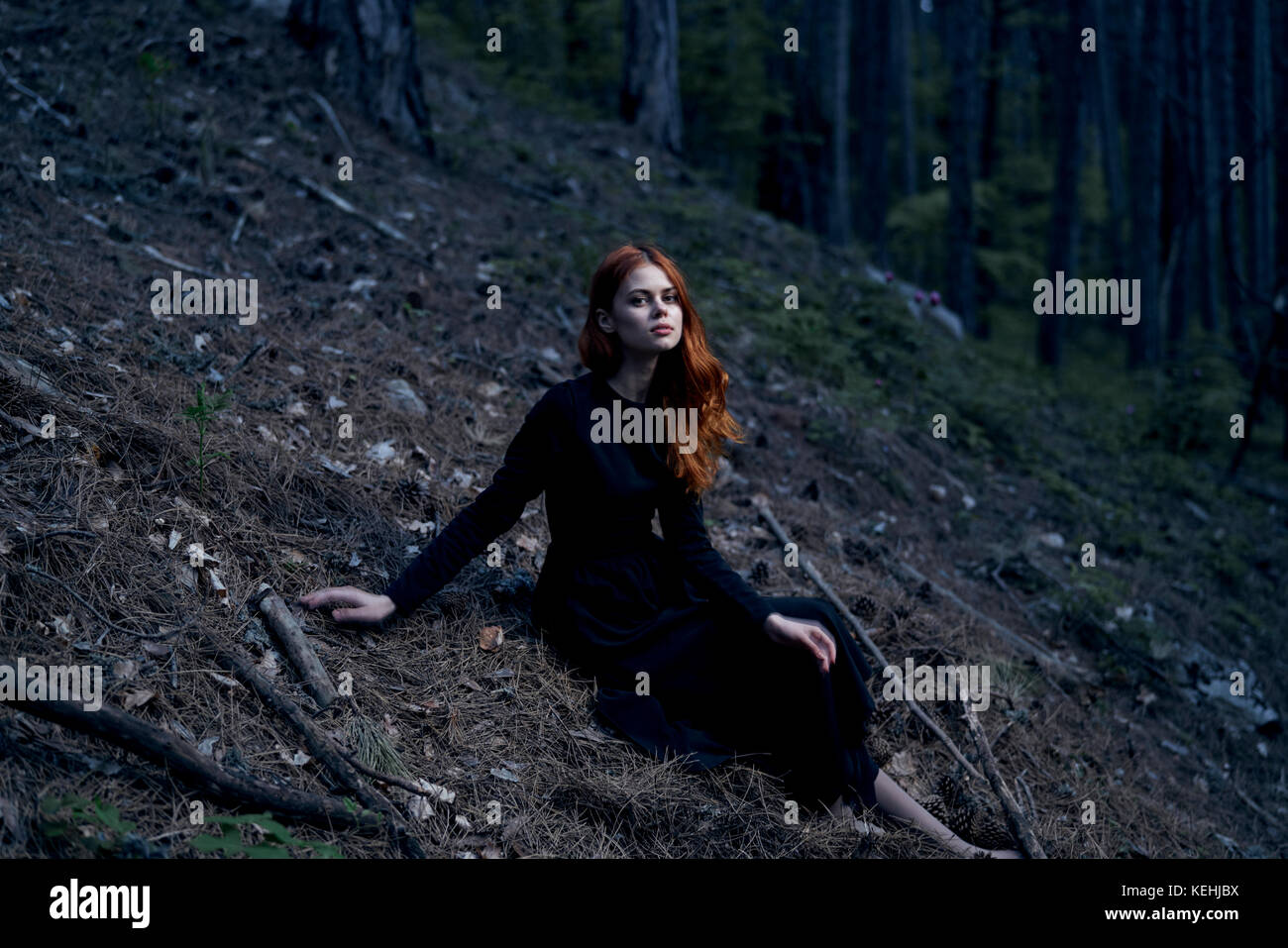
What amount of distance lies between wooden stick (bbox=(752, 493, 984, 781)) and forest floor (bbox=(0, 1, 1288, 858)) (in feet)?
0.27

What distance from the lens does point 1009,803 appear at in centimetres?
318

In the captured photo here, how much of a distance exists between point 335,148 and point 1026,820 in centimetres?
709

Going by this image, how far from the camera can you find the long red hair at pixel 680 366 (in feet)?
10.2

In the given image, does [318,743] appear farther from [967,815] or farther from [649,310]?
[967,815]

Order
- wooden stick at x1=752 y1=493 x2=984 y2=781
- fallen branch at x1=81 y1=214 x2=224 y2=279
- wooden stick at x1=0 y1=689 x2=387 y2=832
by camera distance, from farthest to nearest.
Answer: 1. fallen branch at x1=81 y1=214 x2=224 y2=279
2. wooden stick at x1=752 y1=493 x2=984 y2=781
3. wooden stick at x1=0 y1=689 x2=387 y2=832

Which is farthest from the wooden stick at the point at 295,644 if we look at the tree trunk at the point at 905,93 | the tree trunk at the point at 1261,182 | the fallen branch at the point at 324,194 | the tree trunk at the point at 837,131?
the tree trunk at the point at 905,93

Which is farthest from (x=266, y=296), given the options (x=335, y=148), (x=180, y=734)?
(x=180, y=734)

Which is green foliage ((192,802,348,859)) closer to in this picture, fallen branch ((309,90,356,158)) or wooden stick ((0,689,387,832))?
wooden stick ((0,689,387,832))

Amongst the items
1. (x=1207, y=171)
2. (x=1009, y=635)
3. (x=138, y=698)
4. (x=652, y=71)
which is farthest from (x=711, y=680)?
(x=1207, y=171)

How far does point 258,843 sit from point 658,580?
1.62m

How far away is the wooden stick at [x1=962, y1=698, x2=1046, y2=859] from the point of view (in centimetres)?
306

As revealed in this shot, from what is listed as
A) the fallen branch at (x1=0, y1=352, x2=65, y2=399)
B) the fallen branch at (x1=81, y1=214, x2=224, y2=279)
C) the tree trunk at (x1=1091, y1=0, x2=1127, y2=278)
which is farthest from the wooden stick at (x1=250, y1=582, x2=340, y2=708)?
the tree trunk at (x1=1091, y1=0, x2=1127, y2=278)

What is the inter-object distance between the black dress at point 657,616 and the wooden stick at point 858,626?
541 mm

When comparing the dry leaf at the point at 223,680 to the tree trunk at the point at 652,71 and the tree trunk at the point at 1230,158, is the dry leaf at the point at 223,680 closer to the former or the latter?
the tree trunk at the point at 652,71
